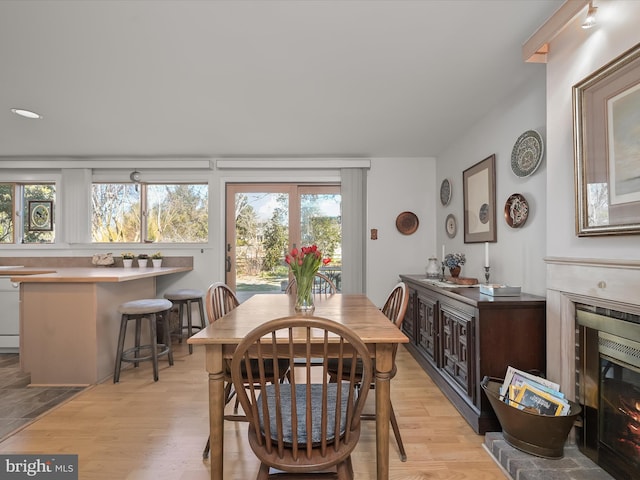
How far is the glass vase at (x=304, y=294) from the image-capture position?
1719mm

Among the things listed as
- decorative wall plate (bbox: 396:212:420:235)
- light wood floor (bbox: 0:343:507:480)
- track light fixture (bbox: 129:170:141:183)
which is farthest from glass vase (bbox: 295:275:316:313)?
track light fixture (bbox: 129:170:141:183)

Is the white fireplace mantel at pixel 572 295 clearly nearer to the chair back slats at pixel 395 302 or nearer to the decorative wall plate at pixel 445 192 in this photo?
the chair back slats at pixel 395 302

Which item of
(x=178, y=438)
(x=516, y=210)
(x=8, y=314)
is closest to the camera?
(x=178, y=438)

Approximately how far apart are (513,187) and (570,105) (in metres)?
0.82

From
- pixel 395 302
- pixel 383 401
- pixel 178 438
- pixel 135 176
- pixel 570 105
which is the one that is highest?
pixel 135 176

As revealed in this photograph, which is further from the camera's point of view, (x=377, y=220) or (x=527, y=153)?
(x=377, y=220)

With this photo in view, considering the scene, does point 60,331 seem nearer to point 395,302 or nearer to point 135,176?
point 135,176

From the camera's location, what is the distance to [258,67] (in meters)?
2.10

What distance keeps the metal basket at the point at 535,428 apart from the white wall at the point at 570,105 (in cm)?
82

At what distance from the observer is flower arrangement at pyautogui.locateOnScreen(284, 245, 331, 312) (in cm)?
167

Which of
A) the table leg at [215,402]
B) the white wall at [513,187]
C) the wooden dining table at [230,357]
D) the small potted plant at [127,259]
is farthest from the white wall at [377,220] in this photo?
the table leg at [215,402]

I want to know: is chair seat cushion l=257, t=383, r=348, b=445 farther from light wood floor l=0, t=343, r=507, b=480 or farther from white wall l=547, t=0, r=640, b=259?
white wall l=547, t=0, r=640, b=259

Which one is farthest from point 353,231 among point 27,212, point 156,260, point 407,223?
point 27,212

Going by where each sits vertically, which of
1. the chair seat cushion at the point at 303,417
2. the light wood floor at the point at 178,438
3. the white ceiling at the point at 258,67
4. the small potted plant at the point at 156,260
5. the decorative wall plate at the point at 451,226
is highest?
the white ceiling at the point at 258,67
